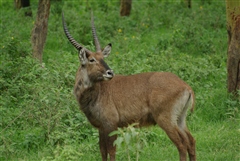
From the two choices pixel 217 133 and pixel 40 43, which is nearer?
pixel 217 133

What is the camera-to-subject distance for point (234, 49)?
9.17 metres

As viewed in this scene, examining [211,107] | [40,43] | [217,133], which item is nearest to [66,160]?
[217,133]

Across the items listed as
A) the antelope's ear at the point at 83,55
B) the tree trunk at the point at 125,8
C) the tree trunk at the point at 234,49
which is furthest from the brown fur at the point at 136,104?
the tree trunk at the point at 125,8

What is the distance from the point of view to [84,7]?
56.2 ft

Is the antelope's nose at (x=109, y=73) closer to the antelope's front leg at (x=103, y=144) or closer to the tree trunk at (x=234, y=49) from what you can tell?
the antelope's front leg at (x=103, y=144)

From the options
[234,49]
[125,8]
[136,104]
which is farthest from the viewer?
[125,8]

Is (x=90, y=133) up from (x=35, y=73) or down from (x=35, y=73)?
down

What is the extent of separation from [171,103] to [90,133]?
1.78 m

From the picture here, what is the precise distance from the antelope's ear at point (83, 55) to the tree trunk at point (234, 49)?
305cm

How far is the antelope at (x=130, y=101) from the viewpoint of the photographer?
6934 mm

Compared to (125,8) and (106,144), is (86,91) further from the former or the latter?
(125,8)

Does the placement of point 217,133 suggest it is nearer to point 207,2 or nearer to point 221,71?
point 221,71

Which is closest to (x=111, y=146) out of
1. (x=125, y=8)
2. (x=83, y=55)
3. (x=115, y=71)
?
(x=83, y=55)

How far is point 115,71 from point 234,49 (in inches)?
79.7
